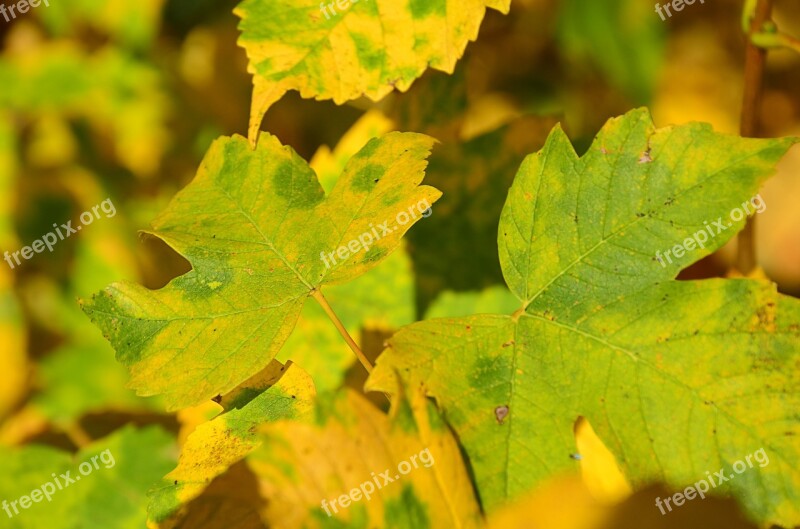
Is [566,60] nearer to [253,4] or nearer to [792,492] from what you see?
[253,4]

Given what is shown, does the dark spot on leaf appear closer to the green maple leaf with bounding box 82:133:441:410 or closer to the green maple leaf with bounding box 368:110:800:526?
the green maple leaf with bounding box 368:110:800:526

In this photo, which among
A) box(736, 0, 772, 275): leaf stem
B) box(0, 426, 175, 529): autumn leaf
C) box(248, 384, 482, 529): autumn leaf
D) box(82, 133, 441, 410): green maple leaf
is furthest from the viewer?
box(0, 426, 175, 529): autumn leaf

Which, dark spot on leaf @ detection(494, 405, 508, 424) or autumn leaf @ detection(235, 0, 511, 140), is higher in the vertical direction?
autumn leaf @ detection(235, 0, 511, 140)

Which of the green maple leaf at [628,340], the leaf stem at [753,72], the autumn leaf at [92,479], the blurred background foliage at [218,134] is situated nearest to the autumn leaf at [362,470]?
the green maple leaf at [628,340]

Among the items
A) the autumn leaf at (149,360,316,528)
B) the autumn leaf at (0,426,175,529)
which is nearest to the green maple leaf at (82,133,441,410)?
the autumn leaf at (149,360,316,528)

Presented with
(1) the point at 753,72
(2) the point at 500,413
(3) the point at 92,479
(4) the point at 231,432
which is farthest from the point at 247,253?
(1) the point at 753,72

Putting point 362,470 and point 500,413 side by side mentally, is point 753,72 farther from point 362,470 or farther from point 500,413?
point 362,470

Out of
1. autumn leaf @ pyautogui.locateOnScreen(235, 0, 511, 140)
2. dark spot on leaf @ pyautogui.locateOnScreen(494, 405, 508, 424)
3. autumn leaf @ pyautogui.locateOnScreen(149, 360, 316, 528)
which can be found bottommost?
dark spot on leaf @ pyautogui.locateOnScreen(494, 405, 508, 424)
